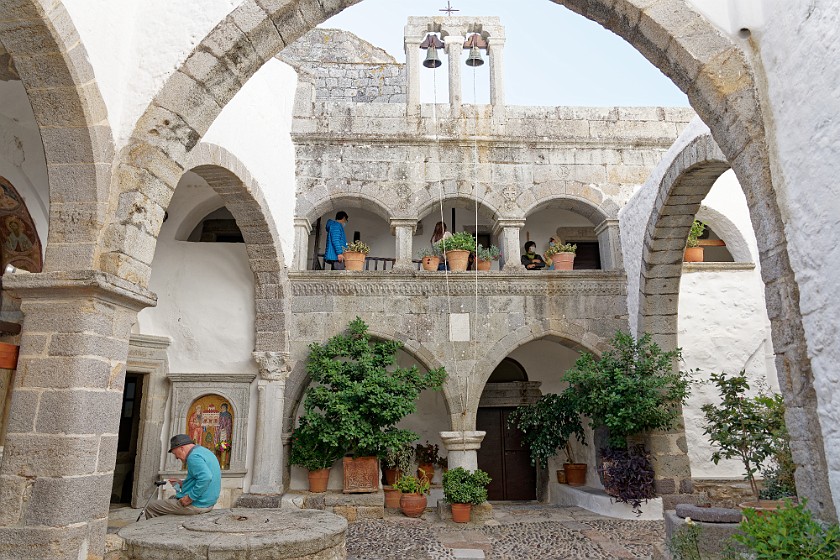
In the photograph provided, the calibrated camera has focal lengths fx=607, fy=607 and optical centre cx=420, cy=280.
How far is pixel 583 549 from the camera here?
528 centimetres

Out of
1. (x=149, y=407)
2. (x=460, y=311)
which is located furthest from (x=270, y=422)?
(x=460, y=311)

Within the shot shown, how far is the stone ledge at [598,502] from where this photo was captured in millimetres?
6594

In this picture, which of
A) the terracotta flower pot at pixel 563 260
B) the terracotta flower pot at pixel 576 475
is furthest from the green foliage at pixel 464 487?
the terracotta flower pot at pixel 563 260

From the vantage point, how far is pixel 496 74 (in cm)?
814

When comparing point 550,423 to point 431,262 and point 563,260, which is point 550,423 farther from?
point 431,262

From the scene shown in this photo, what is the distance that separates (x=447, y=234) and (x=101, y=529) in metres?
5.34

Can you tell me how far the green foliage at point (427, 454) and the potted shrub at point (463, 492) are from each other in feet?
4.80

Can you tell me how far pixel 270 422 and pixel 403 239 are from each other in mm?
2719

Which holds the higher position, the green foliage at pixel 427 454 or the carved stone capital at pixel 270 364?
the carved stone capital at pixel 270 364

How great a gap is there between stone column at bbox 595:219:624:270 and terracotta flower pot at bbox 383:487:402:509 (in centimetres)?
382

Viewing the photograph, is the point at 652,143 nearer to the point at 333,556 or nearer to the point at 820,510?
the point at 820,510

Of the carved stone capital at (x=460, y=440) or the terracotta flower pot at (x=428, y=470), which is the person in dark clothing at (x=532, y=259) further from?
the terracotta flower pot at (x=428, y=470)

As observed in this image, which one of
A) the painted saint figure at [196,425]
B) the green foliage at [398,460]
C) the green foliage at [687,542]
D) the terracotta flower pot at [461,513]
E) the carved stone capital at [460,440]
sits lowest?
the terracotta flower pot at [461,513]

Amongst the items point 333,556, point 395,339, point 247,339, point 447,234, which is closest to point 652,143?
point 447,234
